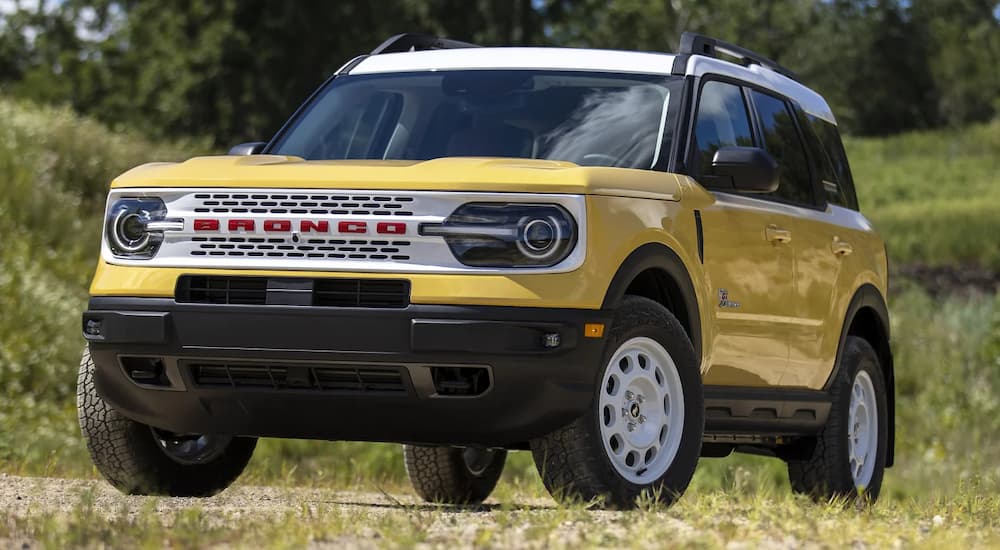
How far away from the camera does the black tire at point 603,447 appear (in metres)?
6.17

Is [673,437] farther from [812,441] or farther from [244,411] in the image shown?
[812,441]

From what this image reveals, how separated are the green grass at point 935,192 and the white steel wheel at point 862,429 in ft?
68.9

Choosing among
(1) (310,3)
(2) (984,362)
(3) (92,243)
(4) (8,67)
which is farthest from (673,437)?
(4) (8,67)

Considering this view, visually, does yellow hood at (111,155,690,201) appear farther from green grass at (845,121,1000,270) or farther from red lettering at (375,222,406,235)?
green grass at (845,121,1000,270)

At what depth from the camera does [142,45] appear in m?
46.1

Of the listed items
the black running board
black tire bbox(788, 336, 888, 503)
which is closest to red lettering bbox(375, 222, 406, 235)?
the black running board

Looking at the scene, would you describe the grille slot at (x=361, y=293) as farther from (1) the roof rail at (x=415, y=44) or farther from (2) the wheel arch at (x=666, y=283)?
(1) the roof rail at (x=415, y=44)

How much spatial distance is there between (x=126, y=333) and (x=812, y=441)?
3976 mm

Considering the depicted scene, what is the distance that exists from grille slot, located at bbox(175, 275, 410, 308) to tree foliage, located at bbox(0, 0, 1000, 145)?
37568mm

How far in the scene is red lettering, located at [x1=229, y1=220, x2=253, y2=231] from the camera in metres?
6.26

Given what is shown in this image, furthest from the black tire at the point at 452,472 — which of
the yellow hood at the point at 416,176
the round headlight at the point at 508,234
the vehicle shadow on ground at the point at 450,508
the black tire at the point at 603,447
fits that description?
the round headlight at the point at 508,234

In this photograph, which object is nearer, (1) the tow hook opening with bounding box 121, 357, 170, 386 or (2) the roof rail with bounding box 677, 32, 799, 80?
(1) the tow hook opening with bounding box 121, 357, 170, 386

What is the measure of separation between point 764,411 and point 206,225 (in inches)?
114

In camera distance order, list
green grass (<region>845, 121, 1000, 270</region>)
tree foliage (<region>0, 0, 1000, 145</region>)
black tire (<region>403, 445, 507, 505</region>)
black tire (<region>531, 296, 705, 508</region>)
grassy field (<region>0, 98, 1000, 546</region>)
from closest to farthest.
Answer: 1. grassy field (<region>0, 98, 1000, 546</region>)
2. black tire (<region>531, 296, 705, 508</region>)
3. black tire (<region>403, 445, 507, 505</region>)
4. green grass (<region>845, 121, 1000, 270</region>)
5. tree foliage (<region>0, 0, 1000, 145</region>)
